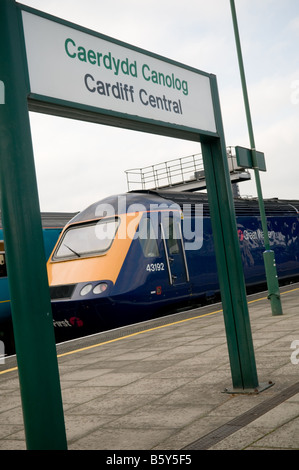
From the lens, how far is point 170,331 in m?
9.23

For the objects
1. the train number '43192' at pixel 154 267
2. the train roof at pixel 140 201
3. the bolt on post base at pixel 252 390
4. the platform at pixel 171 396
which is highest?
the train roof at pixel 140 201

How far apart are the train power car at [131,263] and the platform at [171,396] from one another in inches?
67.8

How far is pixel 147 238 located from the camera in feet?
37.3

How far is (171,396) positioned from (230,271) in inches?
50.4

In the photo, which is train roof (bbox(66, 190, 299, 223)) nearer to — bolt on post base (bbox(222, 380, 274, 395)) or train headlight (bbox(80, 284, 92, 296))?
train headlight (bbox(80, 284, 92, 296))

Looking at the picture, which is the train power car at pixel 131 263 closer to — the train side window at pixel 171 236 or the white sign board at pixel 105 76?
the train side window at pixel 171 236

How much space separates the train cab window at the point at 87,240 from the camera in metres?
11.3

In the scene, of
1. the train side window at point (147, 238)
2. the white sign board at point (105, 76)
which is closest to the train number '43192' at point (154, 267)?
the train side window at point (147, 238)

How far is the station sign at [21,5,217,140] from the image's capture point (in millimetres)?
3416

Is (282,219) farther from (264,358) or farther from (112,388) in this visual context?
(112,388)

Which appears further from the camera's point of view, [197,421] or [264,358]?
[264,358]

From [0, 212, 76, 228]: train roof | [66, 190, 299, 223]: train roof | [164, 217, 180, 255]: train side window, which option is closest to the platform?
[164, 217, 180, 255]: train side window
